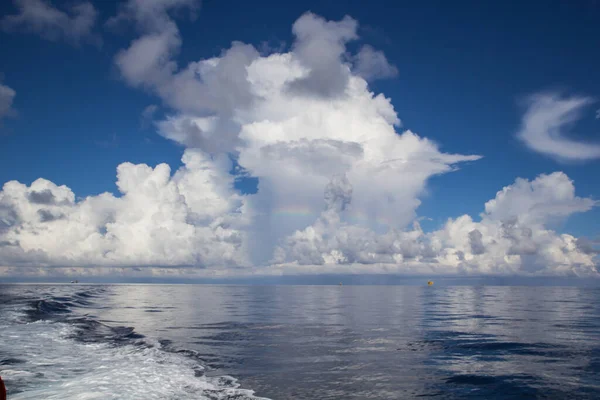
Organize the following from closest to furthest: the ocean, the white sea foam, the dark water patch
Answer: the white sea foam
the ocean
the dark water patch

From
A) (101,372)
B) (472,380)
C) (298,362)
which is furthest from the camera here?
(298,362)

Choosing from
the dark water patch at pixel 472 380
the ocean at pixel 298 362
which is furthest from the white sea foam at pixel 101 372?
the dark water patch at pixel 472 380

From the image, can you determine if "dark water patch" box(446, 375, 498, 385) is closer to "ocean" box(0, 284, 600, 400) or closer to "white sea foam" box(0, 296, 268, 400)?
"ocean" box(0, 284, 600, 400)

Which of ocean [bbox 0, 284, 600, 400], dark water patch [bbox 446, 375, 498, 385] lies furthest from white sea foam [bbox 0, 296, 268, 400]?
dark water patch [bbox 446, 375, 498, 385]

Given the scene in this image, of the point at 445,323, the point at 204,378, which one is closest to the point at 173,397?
the point at 204,378

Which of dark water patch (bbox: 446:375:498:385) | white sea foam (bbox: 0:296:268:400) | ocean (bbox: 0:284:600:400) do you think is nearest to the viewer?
white sea foam (bbox: 0:296:268:400)

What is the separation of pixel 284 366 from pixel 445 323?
100.0 feet

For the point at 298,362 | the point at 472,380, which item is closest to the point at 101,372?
the point at 298,362

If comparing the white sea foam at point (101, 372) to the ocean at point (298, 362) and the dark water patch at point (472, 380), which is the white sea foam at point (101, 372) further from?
the dark water patch at point (472, 380)

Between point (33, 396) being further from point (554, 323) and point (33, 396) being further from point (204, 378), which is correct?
point (554, 323)

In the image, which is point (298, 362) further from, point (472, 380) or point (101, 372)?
point (101, 372)

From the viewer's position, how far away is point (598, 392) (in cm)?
1986

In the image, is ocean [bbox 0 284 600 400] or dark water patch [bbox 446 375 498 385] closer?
ocean [bbox 0 284 600 400]

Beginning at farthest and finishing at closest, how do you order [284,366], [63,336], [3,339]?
1. [63,336]
2. [3,339]
3. [284,366]
